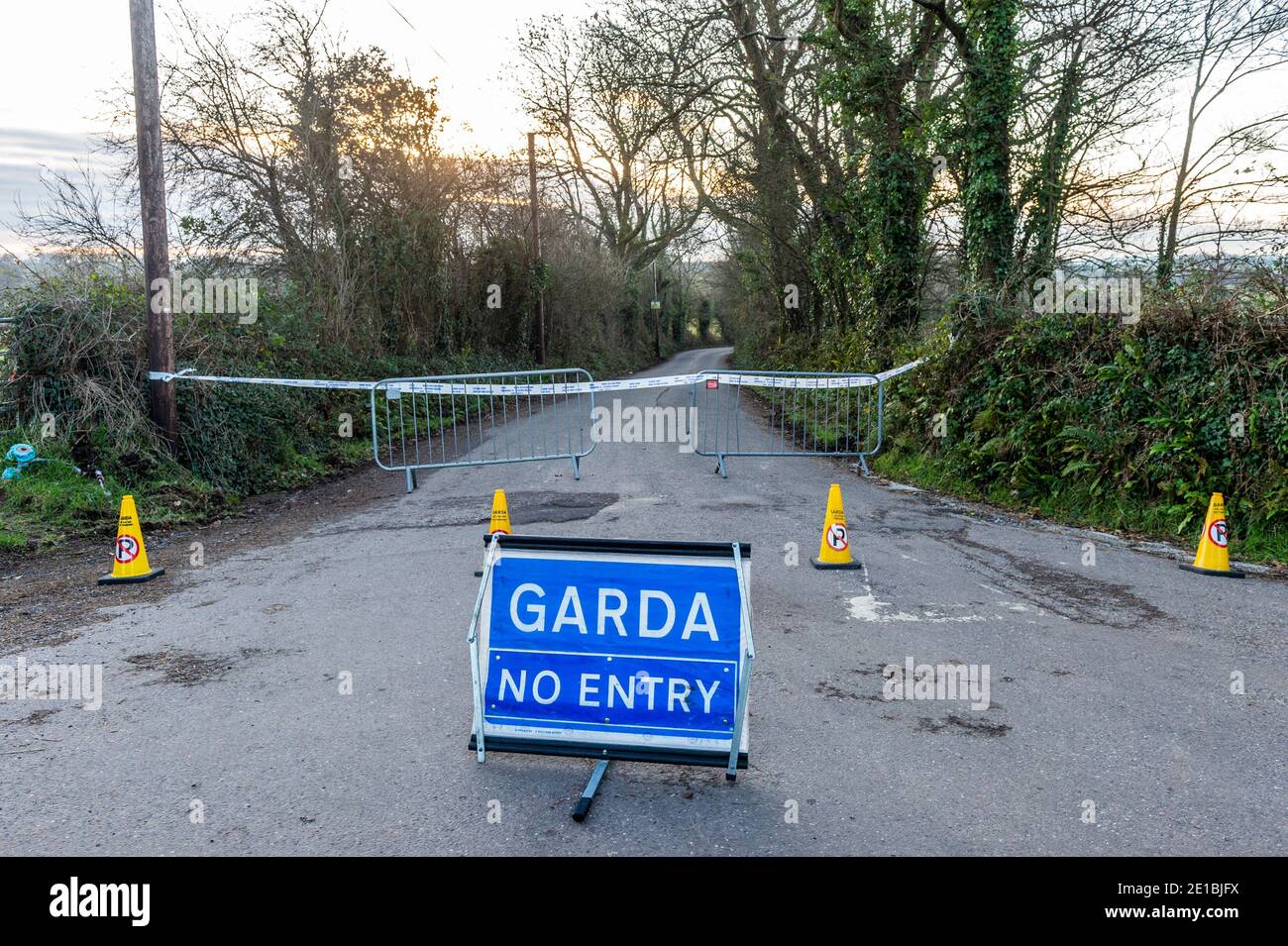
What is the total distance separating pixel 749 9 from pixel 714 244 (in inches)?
863

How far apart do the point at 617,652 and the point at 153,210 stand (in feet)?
30.4

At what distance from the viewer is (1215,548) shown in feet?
23.7

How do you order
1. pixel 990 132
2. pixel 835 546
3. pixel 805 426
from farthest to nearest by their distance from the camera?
pixel 990 132 < pixel 805 426 < pixel 835 546

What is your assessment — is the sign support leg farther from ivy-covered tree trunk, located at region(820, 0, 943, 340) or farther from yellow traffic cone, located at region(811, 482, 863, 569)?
ivy-covered tree trunk, located at region(820, 0, 943, 340)

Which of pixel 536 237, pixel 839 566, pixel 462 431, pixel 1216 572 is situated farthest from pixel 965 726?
pixel 536 237

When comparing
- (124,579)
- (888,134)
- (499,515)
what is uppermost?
(888,134)

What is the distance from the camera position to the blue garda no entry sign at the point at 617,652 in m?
3.76

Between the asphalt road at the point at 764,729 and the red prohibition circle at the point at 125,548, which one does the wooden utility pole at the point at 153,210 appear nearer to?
the red prohibition circle at the point at 125,548

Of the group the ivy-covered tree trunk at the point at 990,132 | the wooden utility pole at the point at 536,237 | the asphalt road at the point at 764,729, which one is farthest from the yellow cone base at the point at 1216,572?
the wooden utility pole at the point at 536,237

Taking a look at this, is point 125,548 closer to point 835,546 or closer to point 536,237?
point 835,546

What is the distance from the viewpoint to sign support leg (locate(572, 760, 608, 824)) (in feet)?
11.2

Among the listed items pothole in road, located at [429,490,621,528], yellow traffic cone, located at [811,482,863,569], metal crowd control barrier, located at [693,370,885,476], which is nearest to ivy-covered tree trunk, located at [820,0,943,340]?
metal crowd control barrier, located at [693,370,885,476]
